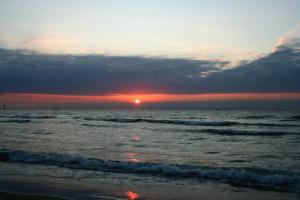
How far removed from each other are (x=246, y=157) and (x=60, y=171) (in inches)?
345

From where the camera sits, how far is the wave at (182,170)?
477 inches

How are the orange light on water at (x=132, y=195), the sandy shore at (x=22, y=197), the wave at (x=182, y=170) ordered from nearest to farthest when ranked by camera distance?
the sandy shore at (x=22, y=197)
the orange light on water at (x=132, y=195)
the wave at (x=182, y=170)

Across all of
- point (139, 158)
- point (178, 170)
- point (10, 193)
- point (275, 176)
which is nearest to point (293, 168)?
point (275, 176)

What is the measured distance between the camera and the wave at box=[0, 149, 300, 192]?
477 inches

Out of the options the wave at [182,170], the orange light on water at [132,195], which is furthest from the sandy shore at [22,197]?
the wave at [182,170]

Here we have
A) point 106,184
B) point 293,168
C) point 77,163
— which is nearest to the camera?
point 106,184

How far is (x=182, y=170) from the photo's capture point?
1385 centimetres

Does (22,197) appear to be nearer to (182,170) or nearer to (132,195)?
(132,195)

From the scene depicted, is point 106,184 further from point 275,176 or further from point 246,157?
point 246,157

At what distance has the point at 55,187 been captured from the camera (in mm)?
11156

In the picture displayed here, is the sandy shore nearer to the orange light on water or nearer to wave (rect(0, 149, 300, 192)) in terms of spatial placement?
the orange light on water

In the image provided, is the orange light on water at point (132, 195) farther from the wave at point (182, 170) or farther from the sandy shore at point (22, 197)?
the wave at point (182, 170)

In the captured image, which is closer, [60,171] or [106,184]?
[106,184]

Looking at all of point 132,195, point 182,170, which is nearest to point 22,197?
point 132,195
